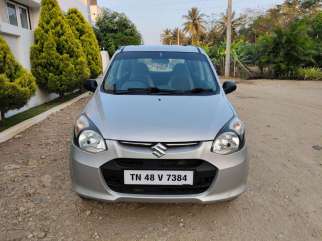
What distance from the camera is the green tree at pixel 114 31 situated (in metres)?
28.3

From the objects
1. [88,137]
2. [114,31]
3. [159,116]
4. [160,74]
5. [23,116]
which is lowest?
[23,116]

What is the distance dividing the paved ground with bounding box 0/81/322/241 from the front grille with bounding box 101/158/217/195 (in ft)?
1.36

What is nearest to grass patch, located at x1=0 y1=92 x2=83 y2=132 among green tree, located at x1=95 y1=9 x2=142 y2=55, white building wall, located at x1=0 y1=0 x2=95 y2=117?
white building wall, located at x1=0 y1=0 x2=95 y2=117

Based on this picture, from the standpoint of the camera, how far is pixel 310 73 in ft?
57.2

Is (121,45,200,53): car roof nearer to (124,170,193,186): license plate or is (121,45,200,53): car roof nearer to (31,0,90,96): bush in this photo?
(124,170,193,186): license plate

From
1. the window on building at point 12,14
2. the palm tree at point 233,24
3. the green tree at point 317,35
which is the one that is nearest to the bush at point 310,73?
the green tree at point 317,35

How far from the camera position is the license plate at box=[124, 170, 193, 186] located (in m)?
2.51

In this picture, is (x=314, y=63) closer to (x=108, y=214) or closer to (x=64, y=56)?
(x=64, y=56)

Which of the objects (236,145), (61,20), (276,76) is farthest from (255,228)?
(276,76)

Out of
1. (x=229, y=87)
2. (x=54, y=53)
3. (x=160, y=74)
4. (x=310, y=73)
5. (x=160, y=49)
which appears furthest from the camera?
(x=310, y=73)

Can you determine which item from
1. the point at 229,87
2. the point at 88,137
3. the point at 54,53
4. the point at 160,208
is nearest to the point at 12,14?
the point at 54,53

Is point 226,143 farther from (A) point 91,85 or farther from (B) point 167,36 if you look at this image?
(B) point 167,36

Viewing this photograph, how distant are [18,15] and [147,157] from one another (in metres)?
9.13

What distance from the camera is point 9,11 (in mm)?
8961
